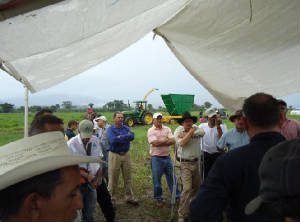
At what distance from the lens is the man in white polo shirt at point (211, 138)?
15.0 feet

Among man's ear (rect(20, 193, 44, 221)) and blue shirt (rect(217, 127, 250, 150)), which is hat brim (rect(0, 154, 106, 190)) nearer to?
man's ear (rect(20, 193, 44, 221))

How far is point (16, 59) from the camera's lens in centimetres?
184

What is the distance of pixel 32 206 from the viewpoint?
0.91 metres

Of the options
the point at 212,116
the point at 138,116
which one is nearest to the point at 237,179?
the point at 212,116

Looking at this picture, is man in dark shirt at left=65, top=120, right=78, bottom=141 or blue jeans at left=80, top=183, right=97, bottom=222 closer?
blue jeans at left=80, top=183, right=97, bottom=222

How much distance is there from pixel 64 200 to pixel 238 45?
7.58 ft

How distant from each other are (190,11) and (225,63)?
867 mm

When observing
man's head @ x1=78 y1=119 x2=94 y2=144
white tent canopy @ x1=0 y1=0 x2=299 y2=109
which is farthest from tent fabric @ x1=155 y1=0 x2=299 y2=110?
man's head @ x1=78 y1=119 x2=94 y2=144

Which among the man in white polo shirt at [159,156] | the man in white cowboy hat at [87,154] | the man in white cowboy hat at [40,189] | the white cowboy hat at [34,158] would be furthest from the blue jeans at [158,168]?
the man in white cowboy hat at [40,189]

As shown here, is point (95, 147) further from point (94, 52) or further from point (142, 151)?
point (142, 151)

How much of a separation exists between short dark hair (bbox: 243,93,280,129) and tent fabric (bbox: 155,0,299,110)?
991 millimetres

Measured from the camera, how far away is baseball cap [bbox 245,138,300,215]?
0.70m

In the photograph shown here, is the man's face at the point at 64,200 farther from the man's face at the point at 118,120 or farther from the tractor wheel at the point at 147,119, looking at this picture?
the tractor wheel at the point at 147,119

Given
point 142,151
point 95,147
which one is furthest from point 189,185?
point 142,151
